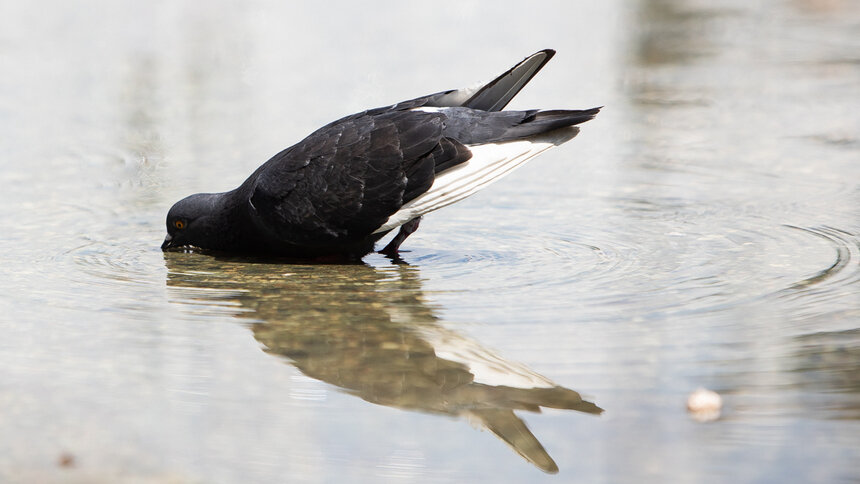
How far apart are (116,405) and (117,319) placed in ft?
3.56

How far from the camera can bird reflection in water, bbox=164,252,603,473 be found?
12.0ft

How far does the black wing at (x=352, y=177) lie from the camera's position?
5742 millimetres

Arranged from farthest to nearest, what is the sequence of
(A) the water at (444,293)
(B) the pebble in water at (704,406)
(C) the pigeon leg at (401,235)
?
(C) the pigeon leg at (401,235), (B) the pebble in water at (704,406), (A) the water at (444,293)

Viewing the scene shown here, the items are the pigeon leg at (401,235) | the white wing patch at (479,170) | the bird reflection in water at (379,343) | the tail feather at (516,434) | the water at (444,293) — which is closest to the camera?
the tail feather at (516,434)

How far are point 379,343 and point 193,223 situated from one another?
225 centimetres

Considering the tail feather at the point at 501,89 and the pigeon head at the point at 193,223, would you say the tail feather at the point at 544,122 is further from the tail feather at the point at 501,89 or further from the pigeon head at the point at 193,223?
the pigeon head at the point at 193,223

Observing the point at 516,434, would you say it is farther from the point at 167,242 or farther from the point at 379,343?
the point at 167,242

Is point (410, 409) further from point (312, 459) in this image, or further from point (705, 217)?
point (705, 217)

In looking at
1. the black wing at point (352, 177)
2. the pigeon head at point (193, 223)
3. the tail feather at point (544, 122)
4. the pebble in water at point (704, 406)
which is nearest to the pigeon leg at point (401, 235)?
the black wing at point (352, 177)

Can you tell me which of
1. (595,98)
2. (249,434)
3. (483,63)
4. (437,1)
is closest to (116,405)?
(249,434)

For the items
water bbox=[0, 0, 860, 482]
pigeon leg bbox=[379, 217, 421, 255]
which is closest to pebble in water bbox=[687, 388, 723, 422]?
water bbox=[0, 0, 860, 482]

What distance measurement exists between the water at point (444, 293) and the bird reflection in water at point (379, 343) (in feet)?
0.07

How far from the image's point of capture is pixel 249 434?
3414 millimetres

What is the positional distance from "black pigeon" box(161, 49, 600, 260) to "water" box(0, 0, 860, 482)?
0.23 metres
